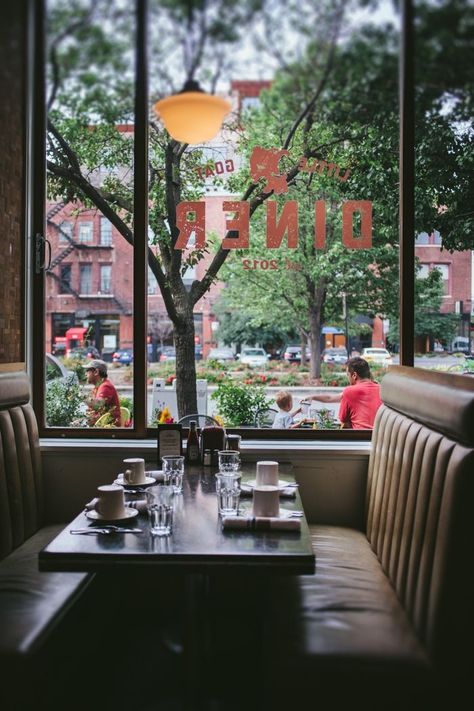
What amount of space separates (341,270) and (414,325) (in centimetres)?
49

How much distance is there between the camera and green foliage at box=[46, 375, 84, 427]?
3715mm

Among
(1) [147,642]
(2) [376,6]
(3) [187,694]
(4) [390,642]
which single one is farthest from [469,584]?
(2) [376,6]

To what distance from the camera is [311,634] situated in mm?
2121

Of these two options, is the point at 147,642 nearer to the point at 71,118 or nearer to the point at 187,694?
the point at 187,694

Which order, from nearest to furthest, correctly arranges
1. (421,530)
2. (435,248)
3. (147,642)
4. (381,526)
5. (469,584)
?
1. (469,584)
2. (421,530)
3. (381,526)
4. (147,642)
5. (435,248)

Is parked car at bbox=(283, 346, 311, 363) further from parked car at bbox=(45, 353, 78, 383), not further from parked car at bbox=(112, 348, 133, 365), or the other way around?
parked car at bbox=(45, 353, 78, 383)

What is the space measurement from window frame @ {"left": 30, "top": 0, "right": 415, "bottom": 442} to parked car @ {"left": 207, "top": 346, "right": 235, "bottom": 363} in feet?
1.22

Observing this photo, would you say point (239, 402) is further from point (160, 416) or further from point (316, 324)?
point (316, 324)

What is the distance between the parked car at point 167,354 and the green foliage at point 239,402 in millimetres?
300

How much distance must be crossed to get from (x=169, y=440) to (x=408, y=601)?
4.54 ft

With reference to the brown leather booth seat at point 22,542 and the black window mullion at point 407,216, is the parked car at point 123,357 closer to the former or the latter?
the brown leather booth seat at point 22,542

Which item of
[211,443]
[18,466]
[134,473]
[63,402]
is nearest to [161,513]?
[134,473]

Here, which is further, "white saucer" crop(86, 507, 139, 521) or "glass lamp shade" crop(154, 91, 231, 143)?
"glass lamp shade" crop(154, 91, 231, 143)

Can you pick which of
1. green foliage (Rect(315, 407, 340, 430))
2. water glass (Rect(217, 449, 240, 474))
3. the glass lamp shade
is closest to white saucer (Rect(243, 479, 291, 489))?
water glass (Rect(217, 449, 240, 474))
